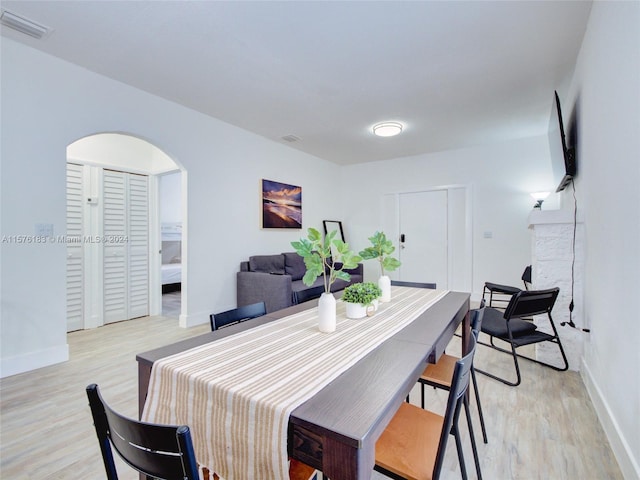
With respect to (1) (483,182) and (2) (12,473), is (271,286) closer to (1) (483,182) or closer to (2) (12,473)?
(2) (12,473)

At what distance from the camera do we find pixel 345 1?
1965 mm

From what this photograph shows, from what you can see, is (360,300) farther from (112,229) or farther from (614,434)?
(112,229)

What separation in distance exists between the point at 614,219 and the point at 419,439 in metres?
1.54

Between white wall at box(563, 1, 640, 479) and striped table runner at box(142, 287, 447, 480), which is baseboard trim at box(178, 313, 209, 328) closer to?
striped table runner at box(142, 287, 447, 480)

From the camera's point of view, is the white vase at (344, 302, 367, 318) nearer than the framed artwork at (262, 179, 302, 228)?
Yes

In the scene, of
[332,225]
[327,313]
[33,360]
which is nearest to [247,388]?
[327,313]

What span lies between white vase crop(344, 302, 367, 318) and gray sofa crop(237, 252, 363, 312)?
5.47ft

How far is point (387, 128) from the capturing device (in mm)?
4070

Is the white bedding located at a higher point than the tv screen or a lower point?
lower

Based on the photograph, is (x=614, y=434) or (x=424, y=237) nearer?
(x=614, y=434)

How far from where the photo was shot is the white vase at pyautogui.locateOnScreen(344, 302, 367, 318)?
1477 millimetres

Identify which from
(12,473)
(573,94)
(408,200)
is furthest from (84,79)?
(408,200)

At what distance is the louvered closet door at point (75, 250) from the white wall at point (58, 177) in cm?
102

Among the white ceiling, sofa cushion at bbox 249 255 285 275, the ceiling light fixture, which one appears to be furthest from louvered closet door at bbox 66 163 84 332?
sofa cushion at bbox 249 255 285 275
